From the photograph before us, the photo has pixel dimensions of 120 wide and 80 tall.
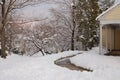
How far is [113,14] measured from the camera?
2136 centimetres

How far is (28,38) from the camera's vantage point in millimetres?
41938

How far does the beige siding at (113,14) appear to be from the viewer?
2122 centimetres

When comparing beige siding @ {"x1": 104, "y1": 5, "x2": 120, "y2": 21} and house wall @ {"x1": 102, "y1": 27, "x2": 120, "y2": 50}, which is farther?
house wall @ {"x1": 102, "y1": 27, "x2": 120, "y2": 50}

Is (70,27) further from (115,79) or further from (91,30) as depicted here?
(115,79)

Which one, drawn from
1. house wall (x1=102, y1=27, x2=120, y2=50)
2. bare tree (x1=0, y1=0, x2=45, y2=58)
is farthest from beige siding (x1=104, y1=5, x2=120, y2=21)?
bare tree (x1=0, y1=0, x2=45, y2=58)

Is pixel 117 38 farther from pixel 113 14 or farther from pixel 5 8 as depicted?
pixel 5 8

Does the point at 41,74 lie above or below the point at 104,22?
below

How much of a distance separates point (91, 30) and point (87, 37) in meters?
0.93

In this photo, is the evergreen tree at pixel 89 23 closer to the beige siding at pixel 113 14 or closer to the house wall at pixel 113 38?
the house wall at pixel 113 38

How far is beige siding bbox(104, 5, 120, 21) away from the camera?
69.6ft

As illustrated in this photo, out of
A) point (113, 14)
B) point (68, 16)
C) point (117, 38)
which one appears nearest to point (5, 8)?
point (113, 14)

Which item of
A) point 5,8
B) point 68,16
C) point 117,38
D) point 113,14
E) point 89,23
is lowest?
point 117,38

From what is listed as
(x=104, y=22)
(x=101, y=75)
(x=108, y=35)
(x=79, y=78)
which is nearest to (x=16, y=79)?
(x=79, y=78)

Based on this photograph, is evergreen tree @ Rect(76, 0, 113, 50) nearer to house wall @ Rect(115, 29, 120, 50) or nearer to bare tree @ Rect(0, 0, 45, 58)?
house wall @ Rect(115, 29, 120, 50)
